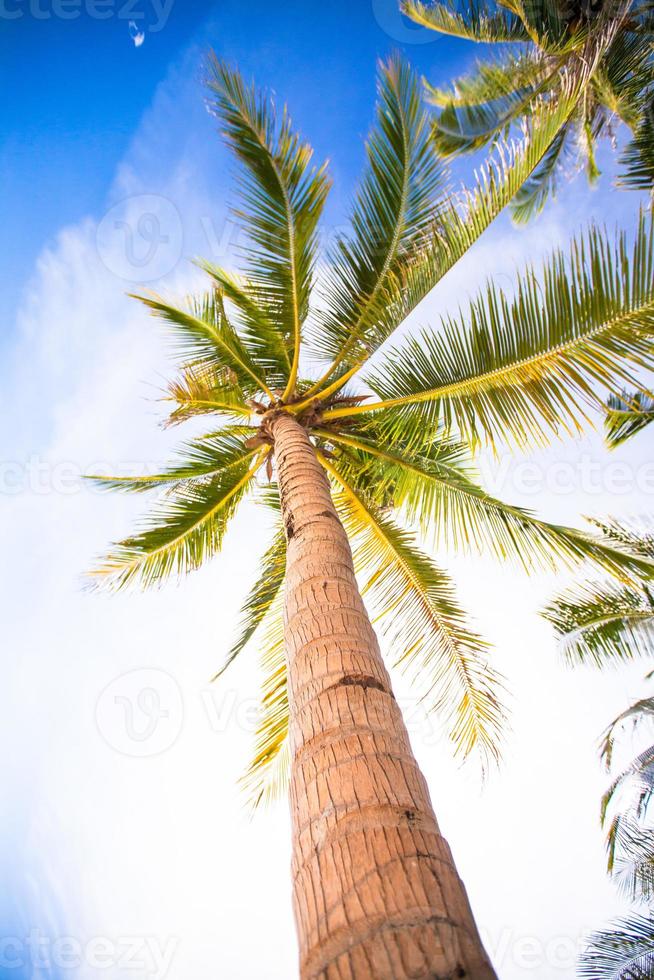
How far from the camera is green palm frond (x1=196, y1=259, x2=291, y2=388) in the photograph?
Answer: 20.2ft

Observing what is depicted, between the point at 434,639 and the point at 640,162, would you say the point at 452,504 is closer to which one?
the point at 434,639

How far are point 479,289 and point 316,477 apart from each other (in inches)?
75.5

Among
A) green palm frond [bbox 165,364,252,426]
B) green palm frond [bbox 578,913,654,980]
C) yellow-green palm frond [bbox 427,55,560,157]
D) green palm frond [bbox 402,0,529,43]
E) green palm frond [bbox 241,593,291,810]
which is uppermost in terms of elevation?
green palm frond [bbox 402,0,529,43]

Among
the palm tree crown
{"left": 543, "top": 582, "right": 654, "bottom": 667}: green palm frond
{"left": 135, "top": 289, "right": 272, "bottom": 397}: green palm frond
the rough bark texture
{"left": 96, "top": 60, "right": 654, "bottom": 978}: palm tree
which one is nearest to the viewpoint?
the rough bark texture

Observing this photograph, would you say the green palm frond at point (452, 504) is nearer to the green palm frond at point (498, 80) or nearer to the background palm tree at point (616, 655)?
the background palm tree at point (616, 655)

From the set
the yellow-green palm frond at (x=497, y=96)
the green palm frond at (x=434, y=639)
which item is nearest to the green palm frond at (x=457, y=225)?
the green palm frond at (x=434, y=639)

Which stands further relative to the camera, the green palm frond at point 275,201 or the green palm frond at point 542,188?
the green palm frond at point 542,188

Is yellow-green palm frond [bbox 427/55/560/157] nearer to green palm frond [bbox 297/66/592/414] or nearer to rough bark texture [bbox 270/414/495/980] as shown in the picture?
green palm frond [bbox 297/66/592/414]

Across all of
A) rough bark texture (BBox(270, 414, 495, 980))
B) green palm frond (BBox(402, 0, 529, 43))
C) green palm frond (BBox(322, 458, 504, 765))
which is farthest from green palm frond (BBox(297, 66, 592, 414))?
green palm frond (BBox(402, 0, 529, 43))

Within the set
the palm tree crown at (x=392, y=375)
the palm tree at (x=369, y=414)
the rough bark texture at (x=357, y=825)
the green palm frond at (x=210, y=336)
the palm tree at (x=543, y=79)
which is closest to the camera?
the rough bark texture at (x=357, y=825)

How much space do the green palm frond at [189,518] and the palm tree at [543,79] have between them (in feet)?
21.3

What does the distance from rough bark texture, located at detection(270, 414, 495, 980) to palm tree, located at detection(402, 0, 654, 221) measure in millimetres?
9013

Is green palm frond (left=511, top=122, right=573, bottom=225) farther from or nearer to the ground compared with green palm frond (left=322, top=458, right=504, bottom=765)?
farther from the ground

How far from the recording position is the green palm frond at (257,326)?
6.15 meters
